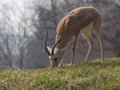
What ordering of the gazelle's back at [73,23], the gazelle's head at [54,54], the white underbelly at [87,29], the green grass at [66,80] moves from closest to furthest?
the green grass at [66,80], the gazelle's head at [54,54], the gazelle's back at [73,23], the white underbelly at [87,29]

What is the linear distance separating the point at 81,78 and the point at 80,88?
21.5 inches

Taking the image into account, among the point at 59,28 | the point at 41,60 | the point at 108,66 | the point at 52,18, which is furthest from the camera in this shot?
the point at 41,60

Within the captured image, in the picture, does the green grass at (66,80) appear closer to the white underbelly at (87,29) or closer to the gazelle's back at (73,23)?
the gazelle's back at (73,23)

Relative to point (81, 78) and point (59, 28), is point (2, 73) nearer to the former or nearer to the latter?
point (81, 78)

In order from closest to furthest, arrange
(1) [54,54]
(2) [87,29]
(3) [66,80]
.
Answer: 1. (3) [66,80]
2. (1) [54,54]
3. (2) [87,29]

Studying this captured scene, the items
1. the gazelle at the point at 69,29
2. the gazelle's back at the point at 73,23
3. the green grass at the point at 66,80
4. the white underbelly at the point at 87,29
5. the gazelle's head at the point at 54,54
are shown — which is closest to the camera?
the green grass at the point at 66,80

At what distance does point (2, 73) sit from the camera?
13773 millimetres

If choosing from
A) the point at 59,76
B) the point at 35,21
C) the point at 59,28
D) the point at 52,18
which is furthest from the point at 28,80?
the point at 35,21

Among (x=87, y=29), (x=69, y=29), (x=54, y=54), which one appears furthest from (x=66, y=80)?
(x=87, y=29)

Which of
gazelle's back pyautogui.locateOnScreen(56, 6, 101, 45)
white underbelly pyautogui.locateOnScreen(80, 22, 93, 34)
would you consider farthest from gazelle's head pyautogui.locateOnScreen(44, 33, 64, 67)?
white underbelly pyautogui.locateOnScreen(80, 22, 93, 34)

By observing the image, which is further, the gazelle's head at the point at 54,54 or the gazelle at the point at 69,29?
the gazelle at the point at 69,29

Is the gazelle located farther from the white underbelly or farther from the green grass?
the green grass

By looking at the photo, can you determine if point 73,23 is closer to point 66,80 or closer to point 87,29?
point 87,29

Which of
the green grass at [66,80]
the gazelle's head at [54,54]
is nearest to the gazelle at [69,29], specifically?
the gazelle's head at [54,54]
